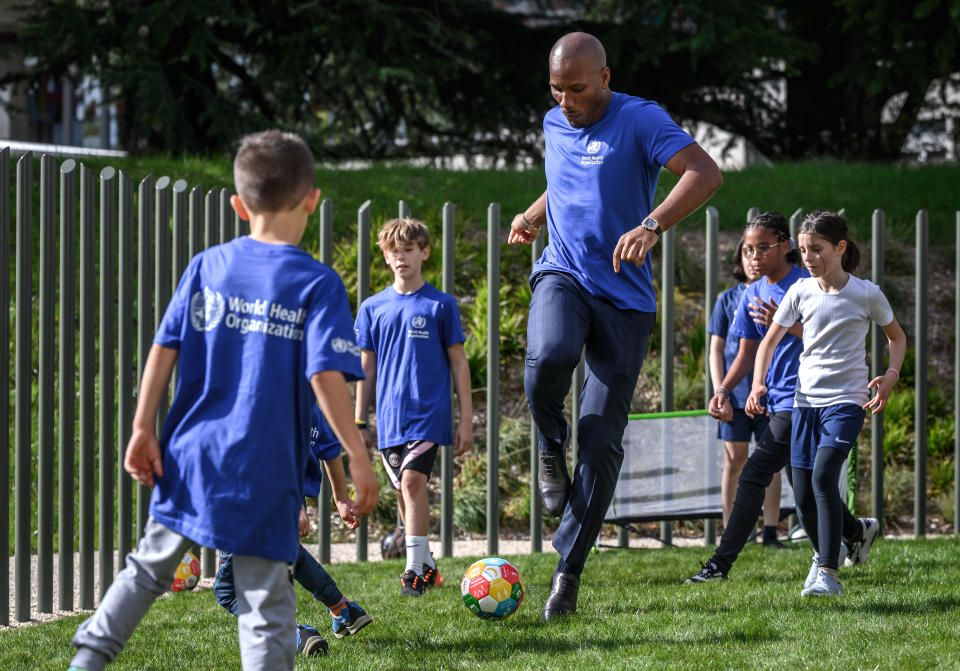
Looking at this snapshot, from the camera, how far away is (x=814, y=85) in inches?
608

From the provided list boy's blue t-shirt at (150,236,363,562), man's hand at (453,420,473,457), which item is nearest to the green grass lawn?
man's hand at (453,420,473,457)

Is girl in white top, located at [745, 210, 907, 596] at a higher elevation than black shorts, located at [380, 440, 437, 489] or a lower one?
higher

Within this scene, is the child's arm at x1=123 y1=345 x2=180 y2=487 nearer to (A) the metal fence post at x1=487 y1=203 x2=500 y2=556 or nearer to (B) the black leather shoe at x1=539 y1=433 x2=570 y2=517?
(B) the black leather shoe at x1=539 y1=433 x2=570 y2=517

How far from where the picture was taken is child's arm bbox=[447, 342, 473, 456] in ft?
17.1

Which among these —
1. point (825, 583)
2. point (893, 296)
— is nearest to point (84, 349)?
point (825, 583)

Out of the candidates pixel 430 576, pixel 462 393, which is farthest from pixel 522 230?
pixel 430 576

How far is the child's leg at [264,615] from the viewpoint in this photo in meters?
2.65

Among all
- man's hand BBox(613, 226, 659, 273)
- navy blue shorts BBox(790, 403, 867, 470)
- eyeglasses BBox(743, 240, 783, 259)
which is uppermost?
eyeglasses BBox(743, 240, 783, 259)

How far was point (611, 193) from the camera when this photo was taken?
13.3 ft

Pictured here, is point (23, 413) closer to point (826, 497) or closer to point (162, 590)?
point (162, 590)

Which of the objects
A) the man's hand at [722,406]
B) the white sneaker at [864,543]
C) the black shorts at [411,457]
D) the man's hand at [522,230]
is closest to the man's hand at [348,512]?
the man's hand at [522,230]

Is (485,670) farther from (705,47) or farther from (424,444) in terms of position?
(705,47)

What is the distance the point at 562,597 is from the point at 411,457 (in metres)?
1.29

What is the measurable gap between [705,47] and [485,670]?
10.5 meters
